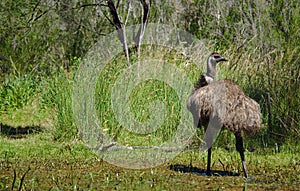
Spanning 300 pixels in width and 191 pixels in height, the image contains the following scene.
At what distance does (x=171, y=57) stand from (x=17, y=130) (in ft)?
11.0

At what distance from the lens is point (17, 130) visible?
438 inches


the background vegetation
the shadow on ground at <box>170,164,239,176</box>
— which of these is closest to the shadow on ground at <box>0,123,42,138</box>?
the background vegetation

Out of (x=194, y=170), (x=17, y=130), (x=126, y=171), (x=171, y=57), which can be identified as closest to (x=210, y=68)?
(x=194, y=170)

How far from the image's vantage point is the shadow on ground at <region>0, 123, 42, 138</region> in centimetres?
1039

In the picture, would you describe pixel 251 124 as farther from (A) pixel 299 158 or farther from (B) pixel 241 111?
(A) pixel 299 158

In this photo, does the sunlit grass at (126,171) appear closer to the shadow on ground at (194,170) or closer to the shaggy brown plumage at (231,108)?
the shadow on ground at (194,170)

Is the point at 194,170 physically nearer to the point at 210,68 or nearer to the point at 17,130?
the point at 210,68

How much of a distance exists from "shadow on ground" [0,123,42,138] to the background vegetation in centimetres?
42

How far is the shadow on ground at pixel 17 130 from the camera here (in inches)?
409

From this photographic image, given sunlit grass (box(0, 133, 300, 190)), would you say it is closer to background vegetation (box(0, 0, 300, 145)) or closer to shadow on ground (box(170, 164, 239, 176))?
shadow on ground (box(170, 164, 239, 176))

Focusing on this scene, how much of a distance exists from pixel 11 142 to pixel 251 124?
4726mm

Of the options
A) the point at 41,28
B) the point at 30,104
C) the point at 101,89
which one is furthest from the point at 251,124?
the point at 41,28

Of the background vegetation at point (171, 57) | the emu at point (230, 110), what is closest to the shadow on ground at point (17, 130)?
the background vegetation at point (171, 57)

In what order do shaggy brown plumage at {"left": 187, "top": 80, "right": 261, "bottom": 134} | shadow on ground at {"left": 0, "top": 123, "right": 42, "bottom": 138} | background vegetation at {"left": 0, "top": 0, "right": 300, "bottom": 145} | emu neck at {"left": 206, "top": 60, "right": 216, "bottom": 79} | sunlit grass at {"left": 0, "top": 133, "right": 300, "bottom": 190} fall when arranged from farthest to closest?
shadow on ground at {"left": 0, "top": 123, "right": 42, "bottom": 138}
background vegetation at {"left": 0, "top": 0, "right": 300, "bottom": 145}
emu neck at {"left": 206, "top": 60, "right": 216, "bottom": 79}
shaggy brown plumage at {"left": 187, "top": 80, "right": 261, "bottom": 134}
sunlit grass at {"left": 0, "top": 133, "right": 300, "bottom": 190}
